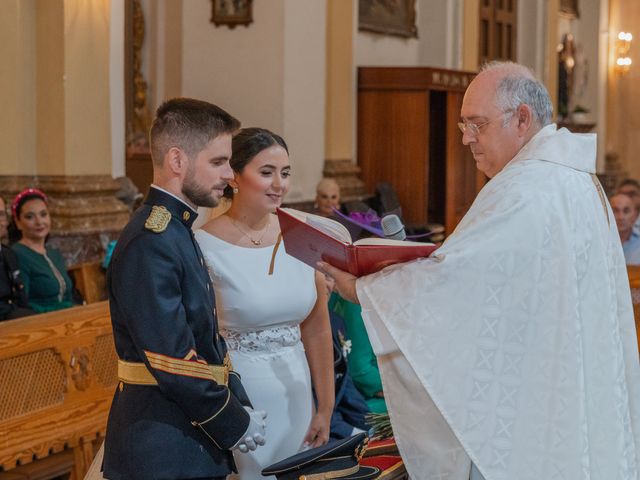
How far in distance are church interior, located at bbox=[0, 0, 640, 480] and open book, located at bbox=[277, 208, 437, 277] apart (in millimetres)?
1088

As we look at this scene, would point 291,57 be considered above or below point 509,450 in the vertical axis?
above

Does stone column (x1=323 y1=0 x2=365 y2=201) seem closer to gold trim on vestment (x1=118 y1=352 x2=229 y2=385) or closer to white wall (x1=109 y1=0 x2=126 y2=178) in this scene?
white wall (x1=109 y1=0 x2=126 y2=178)

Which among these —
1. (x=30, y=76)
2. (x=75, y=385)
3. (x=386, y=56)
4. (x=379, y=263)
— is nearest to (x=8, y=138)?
(x=30, y=76)

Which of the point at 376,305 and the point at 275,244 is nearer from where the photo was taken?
the point at 376,305

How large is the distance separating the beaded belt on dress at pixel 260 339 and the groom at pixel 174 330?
0.56 m

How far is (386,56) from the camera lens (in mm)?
12867

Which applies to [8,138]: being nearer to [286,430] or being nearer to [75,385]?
[75,385]

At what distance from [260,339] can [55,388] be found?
1.68 meters

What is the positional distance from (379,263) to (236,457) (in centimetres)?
91

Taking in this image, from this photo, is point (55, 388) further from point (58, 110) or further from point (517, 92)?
point (58, 110)

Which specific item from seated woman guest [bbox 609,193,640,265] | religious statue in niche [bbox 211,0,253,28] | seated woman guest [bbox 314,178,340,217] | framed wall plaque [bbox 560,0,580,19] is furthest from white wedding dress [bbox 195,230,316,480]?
framed wall plaque [bbox 560,0,580,19]

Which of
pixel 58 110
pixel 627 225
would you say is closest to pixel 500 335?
pixel 58 110

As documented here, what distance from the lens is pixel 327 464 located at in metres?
3.37

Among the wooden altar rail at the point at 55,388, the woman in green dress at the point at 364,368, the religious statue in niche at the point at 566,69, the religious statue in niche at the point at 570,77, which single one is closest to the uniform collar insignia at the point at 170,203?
the wooden altar rail at the point at 55,388
